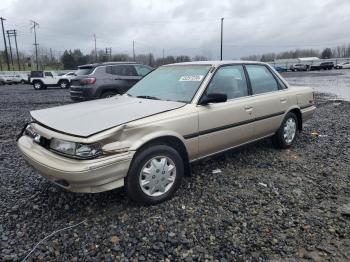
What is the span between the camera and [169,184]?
12.3ft

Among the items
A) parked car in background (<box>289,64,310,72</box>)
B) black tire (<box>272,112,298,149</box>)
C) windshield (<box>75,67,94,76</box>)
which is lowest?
black tire (<box>272,112,298,149</box>)

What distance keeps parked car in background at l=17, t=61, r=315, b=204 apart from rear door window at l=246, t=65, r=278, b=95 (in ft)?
0.06

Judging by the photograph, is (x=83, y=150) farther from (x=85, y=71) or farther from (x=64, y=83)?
(x=64, y=83)

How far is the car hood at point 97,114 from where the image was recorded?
10.7ft

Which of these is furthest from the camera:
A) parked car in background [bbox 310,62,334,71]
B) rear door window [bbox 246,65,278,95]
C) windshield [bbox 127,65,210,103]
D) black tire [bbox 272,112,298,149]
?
parked car in background [bbox 310,62,334,71]

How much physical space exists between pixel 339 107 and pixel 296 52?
430 feet

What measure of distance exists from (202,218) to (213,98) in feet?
4.77

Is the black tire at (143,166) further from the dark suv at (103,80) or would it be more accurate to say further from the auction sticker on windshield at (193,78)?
the dark suv at (103,80)

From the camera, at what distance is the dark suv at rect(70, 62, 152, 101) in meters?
10.3

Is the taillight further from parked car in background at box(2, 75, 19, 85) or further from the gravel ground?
parked car in background at box(2, 75, 19, 85)

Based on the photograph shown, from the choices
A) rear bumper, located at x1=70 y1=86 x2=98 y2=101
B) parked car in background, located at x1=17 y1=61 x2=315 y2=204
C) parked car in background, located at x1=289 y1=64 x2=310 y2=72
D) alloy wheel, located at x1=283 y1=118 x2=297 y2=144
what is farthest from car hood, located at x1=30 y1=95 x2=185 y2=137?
parked car in background, located at x1=289 y1=64 x2=310 y2=72

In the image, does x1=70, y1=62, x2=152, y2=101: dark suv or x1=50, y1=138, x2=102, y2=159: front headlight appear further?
x1=70, y1=62, x2=152, y2=101: dark suv

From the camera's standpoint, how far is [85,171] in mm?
3023

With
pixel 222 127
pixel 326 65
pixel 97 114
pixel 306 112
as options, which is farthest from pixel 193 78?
pixel 326 65
